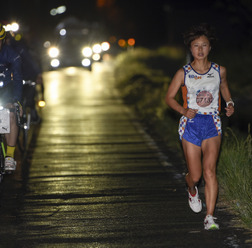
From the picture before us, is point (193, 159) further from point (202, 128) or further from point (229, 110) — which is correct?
point (229, 110)

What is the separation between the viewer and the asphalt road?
699 cm

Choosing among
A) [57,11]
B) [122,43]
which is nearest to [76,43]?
[57,11]

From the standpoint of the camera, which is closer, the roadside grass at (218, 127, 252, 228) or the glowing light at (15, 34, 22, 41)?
the roadside grass at (218, 127, 252, 228)

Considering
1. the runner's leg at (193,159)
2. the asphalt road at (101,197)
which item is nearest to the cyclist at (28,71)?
the asphalt road at (101,197)

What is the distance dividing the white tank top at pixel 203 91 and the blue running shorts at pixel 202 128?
59mm

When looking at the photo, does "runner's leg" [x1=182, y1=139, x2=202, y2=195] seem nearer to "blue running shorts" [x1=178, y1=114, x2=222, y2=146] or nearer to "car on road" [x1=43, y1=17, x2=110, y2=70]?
"blue running shorts" [x1=178, y1=114, x2=222, y2=146]

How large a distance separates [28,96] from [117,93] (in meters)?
12.9

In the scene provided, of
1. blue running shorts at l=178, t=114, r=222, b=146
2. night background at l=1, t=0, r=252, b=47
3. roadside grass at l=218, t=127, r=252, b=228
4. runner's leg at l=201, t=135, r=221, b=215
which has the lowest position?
roadside grass at l=218, t=127, r=252, b=228

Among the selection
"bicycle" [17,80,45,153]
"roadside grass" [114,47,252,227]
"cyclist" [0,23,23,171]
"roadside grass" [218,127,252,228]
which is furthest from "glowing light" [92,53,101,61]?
"cyclist" [0,23,23,171]

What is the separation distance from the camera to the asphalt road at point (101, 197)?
699 centimetres

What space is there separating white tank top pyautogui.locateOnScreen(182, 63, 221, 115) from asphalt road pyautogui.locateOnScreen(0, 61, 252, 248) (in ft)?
3.85

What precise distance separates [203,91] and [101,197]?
2.35 metres

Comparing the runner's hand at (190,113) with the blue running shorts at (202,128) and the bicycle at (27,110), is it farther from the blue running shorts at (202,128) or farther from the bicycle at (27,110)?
the bicycle at (27,110)

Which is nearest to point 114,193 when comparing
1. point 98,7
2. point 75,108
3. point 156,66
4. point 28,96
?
point 28,96
